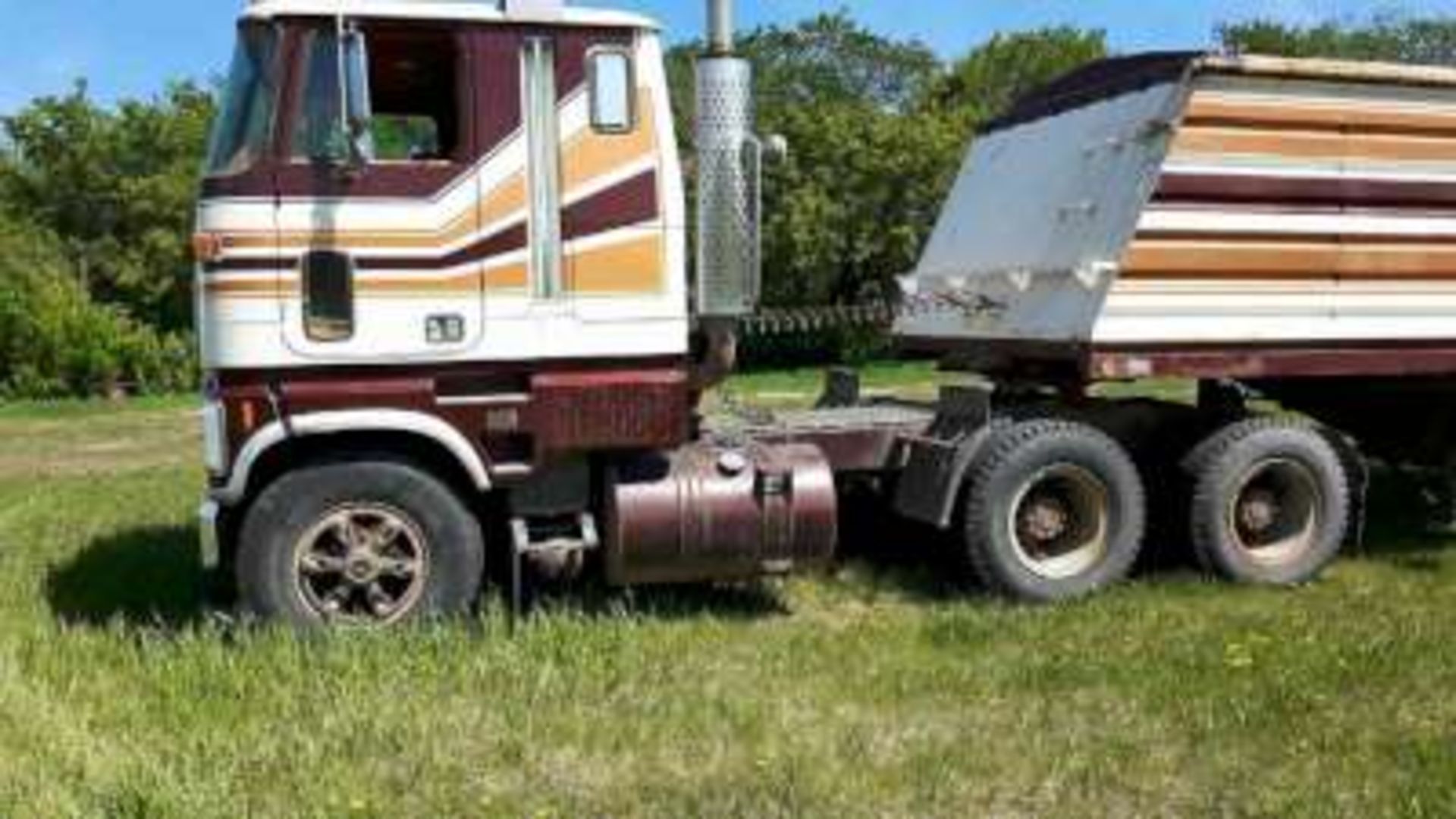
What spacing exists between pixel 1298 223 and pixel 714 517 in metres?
3.53

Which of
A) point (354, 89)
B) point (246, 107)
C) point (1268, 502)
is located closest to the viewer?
point (354, 89)

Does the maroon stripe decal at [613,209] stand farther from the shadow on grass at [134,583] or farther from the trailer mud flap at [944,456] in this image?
the shadow on grass at [134,583]

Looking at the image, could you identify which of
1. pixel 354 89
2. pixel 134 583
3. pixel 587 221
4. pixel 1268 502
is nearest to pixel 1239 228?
pixel 1268 502

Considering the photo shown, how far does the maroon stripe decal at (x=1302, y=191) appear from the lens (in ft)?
32.6

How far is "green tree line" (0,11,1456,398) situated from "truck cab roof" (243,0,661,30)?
59.7 feet

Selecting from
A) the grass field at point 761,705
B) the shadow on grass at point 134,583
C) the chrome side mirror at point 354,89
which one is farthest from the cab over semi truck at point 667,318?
the shadow on grass at point 134,583

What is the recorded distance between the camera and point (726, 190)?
30.4 ft

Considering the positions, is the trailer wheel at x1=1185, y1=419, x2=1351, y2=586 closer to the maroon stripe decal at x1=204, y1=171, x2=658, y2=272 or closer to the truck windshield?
the maroon stripe decal at x1=204, y1=171, x2=658, y2=272

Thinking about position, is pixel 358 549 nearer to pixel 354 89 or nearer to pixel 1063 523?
pixel 354 89

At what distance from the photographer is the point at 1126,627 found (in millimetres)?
9016

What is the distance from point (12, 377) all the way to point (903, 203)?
64.9ft

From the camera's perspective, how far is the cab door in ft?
28.3

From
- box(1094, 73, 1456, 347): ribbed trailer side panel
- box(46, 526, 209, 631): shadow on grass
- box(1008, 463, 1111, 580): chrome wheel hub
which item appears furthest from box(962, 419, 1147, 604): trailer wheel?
box(46, 526, 209, 631): shadow on grass

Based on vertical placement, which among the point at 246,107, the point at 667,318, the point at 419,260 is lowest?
the point at 667,318
